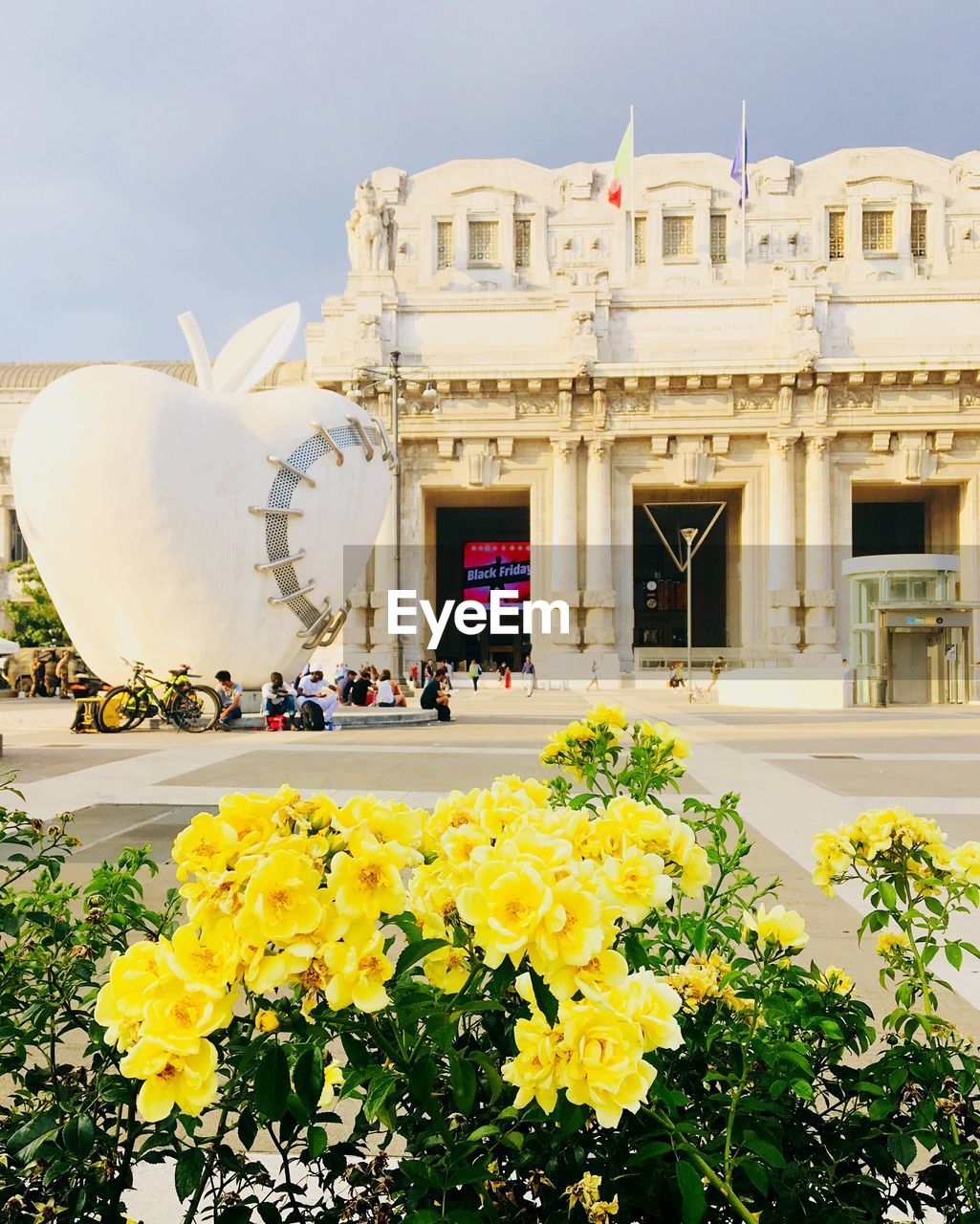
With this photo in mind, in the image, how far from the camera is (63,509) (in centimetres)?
1675

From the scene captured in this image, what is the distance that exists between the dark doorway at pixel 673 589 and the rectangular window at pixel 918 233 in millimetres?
17894

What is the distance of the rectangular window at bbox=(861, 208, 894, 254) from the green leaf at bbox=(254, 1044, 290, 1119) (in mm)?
56110

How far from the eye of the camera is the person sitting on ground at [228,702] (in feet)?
55.3

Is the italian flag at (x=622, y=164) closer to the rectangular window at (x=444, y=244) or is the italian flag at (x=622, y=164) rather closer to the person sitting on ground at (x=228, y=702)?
the rectangular window at (x=444, y=244)

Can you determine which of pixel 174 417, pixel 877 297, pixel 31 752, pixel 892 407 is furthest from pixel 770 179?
pixel 31 752

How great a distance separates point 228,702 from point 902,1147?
16.6 metres

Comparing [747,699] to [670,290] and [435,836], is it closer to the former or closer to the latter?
[670,290]

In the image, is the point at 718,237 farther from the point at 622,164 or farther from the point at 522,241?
the point at 522,241

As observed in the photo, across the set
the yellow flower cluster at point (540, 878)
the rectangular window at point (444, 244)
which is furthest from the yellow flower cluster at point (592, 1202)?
the rectangular window at point (444, 244)

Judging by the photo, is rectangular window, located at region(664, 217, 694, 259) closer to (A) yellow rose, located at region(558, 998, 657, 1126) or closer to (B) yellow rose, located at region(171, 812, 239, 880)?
(B) yellow rose, located at region(171, 812, 239, 880)

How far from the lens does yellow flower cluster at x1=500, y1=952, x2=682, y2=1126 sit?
53.0 inches

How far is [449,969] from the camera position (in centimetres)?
177

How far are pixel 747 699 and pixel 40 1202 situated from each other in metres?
30.2

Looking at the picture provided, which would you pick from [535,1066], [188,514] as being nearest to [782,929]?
[535,1066]
